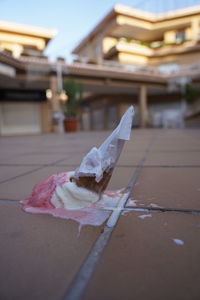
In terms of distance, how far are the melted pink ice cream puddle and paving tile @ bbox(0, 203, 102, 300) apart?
3 centimetres

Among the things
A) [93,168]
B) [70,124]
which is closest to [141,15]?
[70,124]

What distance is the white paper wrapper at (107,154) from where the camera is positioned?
2.01 feet

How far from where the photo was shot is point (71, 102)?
712 centimetres

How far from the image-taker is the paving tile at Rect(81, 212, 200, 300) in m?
0.30

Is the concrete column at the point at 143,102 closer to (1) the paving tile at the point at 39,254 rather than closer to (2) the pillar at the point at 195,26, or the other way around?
(2) the pillar at the point at 195,26

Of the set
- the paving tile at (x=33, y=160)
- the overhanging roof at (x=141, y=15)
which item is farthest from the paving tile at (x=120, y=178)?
the overhanging roof at (x=141, y=15)

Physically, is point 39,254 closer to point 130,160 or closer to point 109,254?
point 109,254

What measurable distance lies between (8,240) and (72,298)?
0.22m

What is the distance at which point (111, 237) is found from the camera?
44cm

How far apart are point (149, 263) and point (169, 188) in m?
0.44

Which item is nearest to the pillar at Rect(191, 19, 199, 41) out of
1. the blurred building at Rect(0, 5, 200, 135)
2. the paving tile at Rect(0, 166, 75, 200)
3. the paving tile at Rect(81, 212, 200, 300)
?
the blurred building at Rect(0, 5, 200, 135)

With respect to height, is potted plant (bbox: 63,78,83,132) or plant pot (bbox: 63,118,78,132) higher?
potted plant (bbox: 63,78,83,132)

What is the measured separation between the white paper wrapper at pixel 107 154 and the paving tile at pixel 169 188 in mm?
144

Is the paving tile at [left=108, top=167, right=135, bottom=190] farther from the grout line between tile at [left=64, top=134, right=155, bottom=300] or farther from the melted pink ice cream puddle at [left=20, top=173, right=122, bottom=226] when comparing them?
the grout line between tile at [left=64, top=134, right=155, bottom=300]
